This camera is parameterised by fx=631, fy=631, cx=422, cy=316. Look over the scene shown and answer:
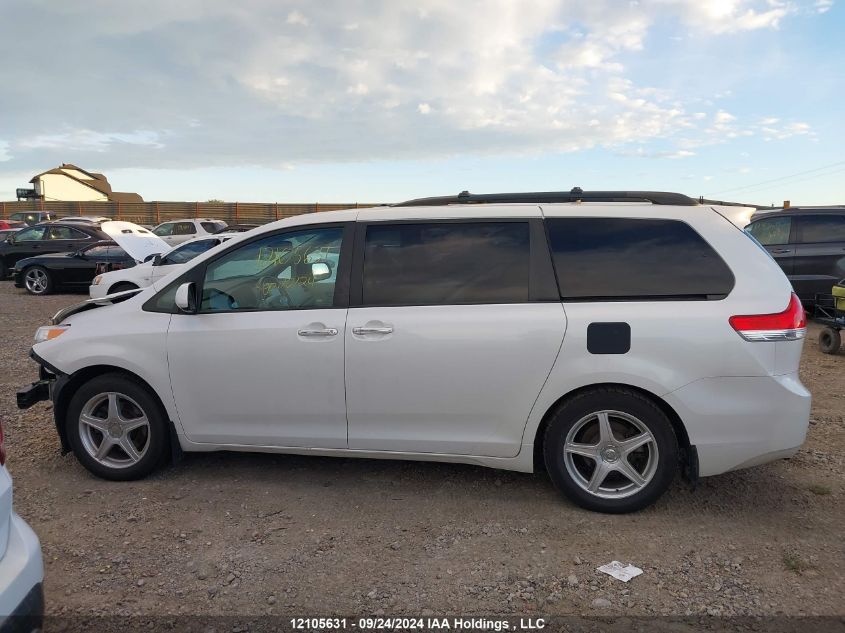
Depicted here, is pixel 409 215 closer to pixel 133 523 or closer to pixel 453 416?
pixel 453 416

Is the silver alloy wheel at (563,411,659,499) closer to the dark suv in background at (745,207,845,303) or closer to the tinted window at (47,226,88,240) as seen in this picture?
the dark suv in background at (745,207,845,303)

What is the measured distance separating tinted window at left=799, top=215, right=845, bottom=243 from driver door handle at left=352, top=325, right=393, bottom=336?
8585mm

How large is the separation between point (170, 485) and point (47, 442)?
1.50 metres

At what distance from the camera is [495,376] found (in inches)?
138

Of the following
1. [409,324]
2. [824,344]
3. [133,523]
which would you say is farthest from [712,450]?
[824,344]

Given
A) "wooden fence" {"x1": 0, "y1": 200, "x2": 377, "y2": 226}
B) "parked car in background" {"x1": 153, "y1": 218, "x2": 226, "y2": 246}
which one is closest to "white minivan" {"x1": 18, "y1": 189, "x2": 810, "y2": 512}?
"parked car in background" {"x1": 153, "y1": 218, "x2": 226, "y2": 246}

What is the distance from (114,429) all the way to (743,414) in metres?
3.74

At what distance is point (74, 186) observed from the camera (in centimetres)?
5397

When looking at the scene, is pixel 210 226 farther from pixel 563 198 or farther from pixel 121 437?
pixel 563 198

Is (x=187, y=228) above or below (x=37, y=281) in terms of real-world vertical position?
above

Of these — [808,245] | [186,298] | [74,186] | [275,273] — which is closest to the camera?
[186,298]

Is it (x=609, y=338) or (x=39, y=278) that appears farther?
(x=39, y=278)

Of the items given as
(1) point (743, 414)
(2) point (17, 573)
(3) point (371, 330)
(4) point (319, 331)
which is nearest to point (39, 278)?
(4) point (319, 331)

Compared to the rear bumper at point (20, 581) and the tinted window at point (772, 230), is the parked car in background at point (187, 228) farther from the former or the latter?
the rear bumper at point (20, 581)
